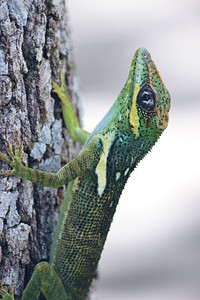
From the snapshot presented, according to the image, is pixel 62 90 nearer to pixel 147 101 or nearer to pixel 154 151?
pixel 147 101

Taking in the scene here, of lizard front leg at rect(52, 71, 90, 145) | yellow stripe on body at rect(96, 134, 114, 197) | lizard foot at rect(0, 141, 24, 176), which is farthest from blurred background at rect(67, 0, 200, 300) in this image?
lizard foot at rect(0, 141, 24, 176)

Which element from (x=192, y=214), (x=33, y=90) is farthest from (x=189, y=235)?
(x=33, y=90)

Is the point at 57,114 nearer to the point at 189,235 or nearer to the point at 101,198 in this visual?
the point at 101,198

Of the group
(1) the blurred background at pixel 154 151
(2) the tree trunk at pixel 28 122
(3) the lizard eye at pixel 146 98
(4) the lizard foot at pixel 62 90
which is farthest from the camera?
(1) the blurred background at pixel 154 151

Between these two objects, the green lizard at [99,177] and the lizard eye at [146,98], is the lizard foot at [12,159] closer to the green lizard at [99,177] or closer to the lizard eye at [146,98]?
the green lizard at [99,177]

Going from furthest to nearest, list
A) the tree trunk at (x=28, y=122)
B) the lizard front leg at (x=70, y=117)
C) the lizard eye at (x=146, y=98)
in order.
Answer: the lizard front leg at (x=70, y=117) → the lizard eye at (x=146, y=98) → the tree trunk at (x=28, y=122)

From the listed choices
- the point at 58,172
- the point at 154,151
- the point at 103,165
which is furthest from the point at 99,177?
the point at 154,151

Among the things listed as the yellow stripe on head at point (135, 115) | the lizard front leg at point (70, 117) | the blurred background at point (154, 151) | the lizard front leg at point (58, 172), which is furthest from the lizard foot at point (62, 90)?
the blurred background at point (154, 151)
